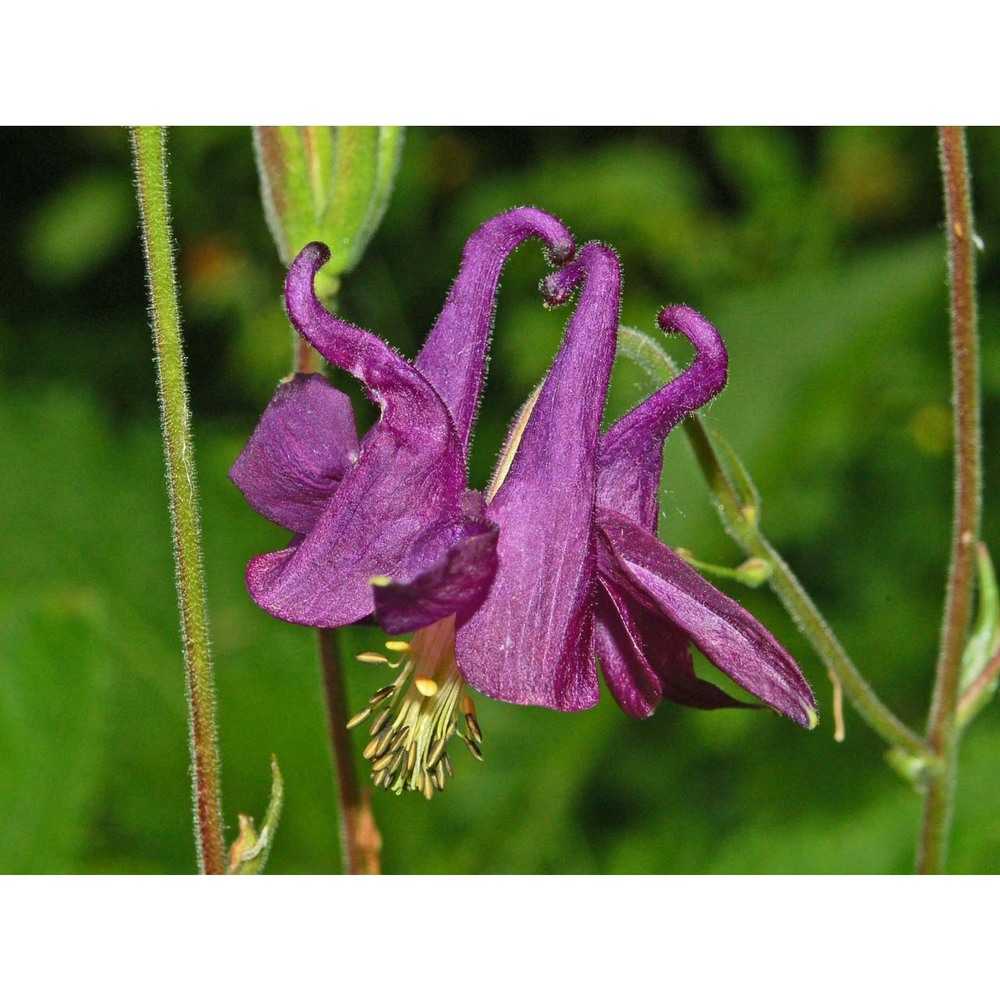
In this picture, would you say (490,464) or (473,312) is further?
(490,464)

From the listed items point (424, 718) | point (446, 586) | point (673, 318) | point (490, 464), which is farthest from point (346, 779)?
point (490, 464)

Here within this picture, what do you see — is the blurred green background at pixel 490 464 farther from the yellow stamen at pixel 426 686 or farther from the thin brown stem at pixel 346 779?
the yellow stamen at pixel 426 686

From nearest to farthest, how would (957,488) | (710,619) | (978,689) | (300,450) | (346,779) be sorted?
1. (710,619)
2. (300,450)
3. (346,779)
4. (957,488)
5. (978,689)

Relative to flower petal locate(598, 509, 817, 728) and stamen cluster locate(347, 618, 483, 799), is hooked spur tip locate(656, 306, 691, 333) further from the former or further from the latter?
stamen cluster locate(347, 618, 483, 799)

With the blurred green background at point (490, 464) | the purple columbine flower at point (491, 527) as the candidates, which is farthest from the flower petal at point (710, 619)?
the blurred green background at point (490, 464)

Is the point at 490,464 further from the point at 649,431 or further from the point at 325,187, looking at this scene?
the point at 649,431

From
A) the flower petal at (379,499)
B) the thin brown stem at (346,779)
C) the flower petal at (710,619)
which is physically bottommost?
A: the thin brown stem at (346,779)
